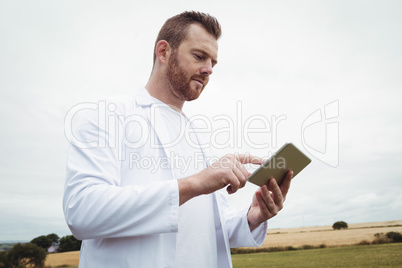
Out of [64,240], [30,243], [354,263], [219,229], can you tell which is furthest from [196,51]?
[30,243]

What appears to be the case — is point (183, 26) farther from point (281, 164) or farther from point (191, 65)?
point (281, 164)

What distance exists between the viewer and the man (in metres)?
2.41

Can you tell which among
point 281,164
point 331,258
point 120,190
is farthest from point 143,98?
point 331,258

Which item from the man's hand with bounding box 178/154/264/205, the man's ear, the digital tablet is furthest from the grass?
the man's hand with bounding box 178/154/264/205

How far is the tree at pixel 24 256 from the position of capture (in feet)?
160

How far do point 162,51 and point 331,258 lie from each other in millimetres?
47399

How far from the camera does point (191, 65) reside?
3.81 m

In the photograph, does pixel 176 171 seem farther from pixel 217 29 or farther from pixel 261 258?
pixel 261 258

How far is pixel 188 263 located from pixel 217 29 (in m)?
2.91

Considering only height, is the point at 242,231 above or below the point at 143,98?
below

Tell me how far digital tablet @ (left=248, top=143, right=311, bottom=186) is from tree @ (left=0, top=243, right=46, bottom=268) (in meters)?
56.8

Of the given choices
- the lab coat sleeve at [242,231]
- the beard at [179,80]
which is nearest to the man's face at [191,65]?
the beard at [179,80]

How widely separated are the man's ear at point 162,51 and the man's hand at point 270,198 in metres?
2.01

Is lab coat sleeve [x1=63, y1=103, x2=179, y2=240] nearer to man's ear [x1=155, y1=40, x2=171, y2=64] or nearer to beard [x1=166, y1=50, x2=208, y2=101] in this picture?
beard [x1=166, y1=50, x2=208, y2=101]
